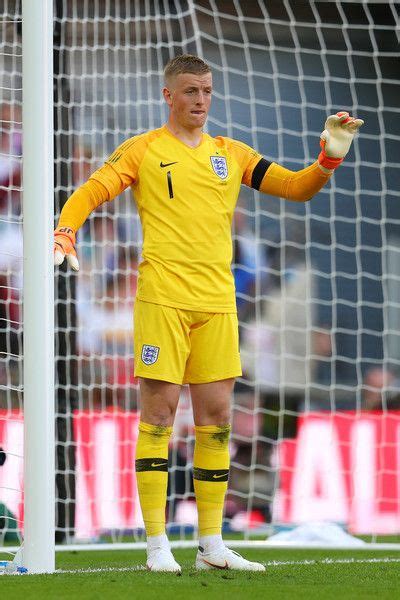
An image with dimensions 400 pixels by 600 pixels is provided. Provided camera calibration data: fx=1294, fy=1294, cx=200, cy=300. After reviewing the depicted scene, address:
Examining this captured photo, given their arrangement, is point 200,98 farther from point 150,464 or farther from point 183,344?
point 150,464

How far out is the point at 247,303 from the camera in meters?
7.13

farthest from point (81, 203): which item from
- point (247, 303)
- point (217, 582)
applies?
point (247, 303)

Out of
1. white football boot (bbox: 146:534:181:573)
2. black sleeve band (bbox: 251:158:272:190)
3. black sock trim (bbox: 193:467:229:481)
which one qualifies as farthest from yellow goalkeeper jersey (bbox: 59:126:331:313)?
white football boot (bbox: 146:534:181:573)

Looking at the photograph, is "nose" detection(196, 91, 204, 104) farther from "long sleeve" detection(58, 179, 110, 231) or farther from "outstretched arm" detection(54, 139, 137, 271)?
"long sleeve" detection(58, 179, 110, 231)

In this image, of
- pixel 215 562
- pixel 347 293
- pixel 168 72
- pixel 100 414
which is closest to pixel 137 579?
pixel 215 562

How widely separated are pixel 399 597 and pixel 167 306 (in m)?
1.10

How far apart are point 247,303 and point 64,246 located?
3495 mm

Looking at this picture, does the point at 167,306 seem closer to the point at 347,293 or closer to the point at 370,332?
the point at 370,332

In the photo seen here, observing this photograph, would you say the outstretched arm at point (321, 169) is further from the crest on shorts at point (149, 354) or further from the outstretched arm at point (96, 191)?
the crest on shorts at point (149, 354)

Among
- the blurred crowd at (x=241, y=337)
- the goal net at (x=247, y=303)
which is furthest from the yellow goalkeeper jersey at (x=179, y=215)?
the blurred crowd at (x=241, y=337)

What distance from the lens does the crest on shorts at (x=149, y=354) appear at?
147 inches

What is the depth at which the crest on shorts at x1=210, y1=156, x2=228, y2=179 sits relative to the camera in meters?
3.89

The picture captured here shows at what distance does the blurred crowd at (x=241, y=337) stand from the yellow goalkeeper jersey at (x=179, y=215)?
2.33 meters

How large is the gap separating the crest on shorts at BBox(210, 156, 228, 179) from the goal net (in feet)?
6.45
